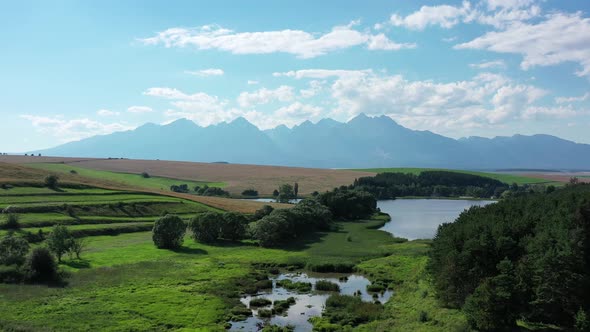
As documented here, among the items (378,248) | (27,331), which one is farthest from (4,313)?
(378,248)

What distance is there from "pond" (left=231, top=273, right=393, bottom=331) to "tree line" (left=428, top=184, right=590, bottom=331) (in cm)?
1325

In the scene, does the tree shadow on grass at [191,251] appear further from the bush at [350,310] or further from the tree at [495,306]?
the tree at [495,306]

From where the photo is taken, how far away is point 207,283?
61969 millimetres

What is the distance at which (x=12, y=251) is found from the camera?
63312 mm

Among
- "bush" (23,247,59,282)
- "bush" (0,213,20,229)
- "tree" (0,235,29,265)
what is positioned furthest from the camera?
"bush" (0,213,20,229)

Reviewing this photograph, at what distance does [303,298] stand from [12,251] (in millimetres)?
42236

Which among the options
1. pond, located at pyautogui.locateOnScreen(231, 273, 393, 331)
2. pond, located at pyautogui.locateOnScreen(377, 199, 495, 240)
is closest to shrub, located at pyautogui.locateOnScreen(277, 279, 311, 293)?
pond, located at pyautogui.locateOnScreen(231, 273, 393, 331)

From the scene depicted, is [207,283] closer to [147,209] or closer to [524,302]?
[524,302]

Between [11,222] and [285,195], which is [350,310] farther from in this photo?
[285,195]

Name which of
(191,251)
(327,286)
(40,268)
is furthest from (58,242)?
(327,286)

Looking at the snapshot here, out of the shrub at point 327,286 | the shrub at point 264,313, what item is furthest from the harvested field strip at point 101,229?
the shrub at point 264,313

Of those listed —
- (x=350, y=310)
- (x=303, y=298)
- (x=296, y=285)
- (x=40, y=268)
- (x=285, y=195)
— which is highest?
(x=285, y=195)

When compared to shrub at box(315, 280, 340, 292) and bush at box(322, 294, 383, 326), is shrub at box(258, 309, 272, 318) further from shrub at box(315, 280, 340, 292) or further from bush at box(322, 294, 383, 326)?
shrub at box(315, 280, 340, 292)

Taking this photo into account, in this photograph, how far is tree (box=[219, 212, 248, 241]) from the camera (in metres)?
99.4
